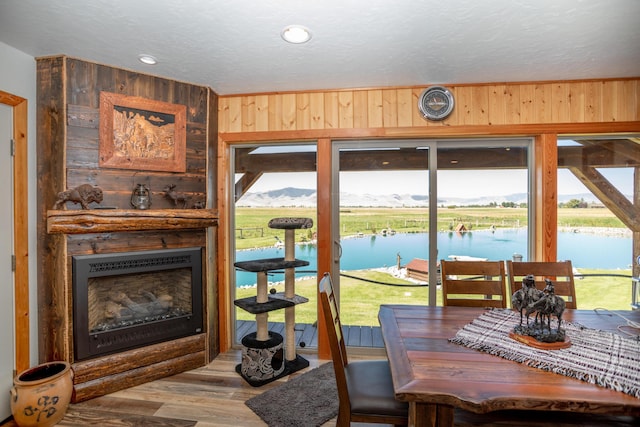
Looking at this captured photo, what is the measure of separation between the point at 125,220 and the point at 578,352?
111 inches

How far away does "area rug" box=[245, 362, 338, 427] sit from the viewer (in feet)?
6.86

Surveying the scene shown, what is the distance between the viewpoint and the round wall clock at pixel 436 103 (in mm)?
2828

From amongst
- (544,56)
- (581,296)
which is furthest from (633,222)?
(544,56)

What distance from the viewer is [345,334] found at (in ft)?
10.7

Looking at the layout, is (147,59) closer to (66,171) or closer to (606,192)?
(66,171)

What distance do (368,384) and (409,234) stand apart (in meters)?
1.70

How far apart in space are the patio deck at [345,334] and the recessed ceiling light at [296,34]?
2647mm

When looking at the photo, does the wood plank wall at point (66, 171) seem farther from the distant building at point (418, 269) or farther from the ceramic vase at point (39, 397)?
the distant building at point (418, 269)

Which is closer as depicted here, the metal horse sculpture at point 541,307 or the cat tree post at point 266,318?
the metal horse sculpture at point 541,307

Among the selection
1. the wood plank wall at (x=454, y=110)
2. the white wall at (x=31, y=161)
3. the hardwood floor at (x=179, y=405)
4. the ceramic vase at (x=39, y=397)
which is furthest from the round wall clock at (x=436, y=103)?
the ceramic vase at (x=39, y=397)

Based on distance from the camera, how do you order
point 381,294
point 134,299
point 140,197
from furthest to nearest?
point 381,294 → point 134,299 → point 140,197

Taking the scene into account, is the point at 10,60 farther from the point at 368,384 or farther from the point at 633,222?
the point at 633,222

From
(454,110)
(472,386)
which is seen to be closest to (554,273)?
(472,386)

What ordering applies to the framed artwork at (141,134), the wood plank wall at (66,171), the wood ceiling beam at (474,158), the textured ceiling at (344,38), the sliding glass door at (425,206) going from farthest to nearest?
the sliding glass door at (425,206)
the wood ceiling beam at (474,158)
the framed artwork at (141,134)
the wood plank wall at (66,171)
the textured ceiling at (344,38)
